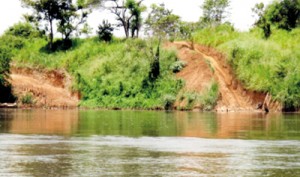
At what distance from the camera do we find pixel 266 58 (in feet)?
246

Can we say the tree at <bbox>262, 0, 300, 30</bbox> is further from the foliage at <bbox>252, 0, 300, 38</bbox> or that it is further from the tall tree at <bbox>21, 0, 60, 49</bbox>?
the tall tree at <bbox>21, 0, 60, 49</bbox>

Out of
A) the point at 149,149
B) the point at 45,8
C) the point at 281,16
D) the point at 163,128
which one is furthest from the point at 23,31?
the point at 149,149

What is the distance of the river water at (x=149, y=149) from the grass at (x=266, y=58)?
23658 mm

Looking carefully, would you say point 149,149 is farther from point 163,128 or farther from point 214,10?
point 214,10

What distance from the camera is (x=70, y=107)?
8019 centimetres

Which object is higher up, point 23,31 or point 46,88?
point 23,31

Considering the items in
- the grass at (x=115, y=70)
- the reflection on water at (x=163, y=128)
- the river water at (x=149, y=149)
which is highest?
the grass at (x=115, y=70)

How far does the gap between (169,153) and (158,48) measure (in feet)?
168

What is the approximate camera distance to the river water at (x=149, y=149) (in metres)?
23.8

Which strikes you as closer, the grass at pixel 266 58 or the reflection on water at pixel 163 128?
the reflection on water at pixel 163 128

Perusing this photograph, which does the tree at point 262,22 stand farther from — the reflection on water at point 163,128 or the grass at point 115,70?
the reflection on water at point 163,128

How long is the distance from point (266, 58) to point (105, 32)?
28.6 metres

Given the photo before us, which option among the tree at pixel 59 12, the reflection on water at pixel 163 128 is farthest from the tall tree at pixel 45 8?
the reflection on water at pixel 163 128

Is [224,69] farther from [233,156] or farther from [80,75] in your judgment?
[233,156]
